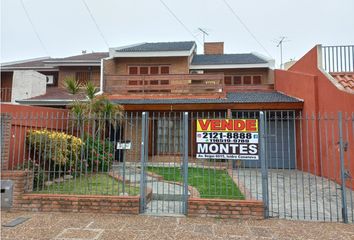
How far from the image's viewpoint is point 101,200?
6059 mm

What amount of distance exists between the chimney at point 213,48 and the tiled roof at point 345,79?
13745 millimetres

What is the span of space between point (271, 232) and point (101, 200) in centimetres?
366

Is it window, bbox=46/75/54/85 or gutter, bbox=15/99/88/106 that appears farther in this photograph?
window, bbox=46/75/54/85

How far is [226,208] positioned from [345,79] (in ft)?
25.3

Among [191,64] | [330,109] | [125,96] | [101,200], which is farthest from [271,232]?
[191,64]

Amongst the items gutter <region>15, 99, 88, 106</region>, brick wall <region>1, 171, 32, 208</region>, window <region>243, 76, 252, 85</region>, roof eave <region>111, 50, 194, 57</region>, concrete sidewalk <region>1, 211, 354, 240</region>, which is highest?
roof eave <region>111, 50, 194, 57</region>

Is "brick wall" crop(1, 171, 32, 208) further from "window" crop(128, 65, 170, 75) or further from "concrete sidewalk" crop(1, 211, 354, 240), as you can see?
"window" crop(128, 65, 170, 75)

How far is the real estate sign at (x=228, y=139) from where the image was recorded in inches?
245

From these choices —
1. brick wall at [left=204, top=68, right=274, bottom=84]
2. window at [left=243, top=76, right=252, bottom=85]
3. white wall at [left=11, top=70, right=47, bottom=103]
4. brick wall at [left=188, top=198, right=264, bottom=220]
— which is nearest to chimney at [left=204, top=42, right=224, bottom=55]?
brick wall at [left=204, top=68, right=274, bottom=84]

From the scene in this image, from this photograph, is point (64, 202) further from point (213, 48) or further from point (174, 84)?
point (213, 48)

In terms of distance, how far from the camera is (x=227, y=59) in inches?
805

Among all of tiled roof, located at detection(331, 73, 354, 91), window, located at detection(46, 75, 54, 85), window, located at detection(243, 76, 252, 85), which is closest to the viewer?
tiled roof, located at detection(331, 73, 354, 91)

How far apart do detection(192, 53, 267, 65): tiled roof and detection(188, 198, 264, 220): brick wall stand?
1431 cm

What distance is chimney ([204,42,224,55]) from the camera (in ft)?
77.3
